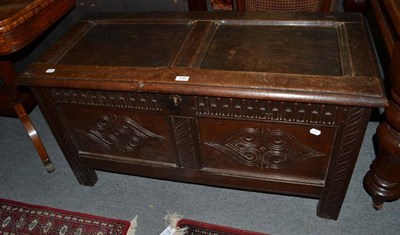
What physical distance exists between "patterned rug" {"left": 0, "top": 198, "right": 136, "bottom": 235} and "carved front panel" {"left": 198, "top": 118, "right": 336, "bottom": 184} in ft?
1.89

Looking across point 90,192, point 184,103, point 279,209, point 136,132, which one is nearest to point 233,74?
point 184,103

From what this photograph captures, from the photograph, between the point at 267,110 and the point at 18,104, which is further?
the point at 18,104

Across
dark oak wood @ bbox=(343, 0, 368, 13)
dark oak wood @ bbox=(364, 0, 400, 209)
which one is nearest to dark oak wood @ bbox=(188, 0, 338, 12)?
dark oak wood @ bbox=(343, 0, 368, 13)

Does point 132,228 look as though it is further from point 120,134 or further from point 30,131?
point 30,131

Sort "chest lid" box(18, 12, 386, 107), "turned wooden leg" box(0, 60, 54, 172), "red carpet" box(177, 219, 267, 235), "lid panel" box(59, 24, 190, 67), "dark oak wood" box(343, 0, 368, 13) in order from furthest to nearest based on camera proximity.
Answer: "turned wooden leg" box(0, 60, 54, 172)
"dark oak wood" box(343, 0, 368, 13)
"red carpet" box(177, 219, 267, 235)
"lid panel" box(59, 24, 190, 67)
"chest lid" box(18, 12, 386, 107)

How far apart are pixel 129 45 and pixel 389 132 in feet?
3.71

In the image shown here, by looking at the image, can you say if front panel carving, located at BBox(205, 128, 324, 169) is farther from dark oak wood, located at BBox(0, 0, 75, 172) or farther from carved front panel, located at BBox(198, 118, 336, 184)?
dark oak wood, located at BBox(0, 0, 75, 172)

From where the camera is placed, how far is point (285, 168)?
55.6 inches

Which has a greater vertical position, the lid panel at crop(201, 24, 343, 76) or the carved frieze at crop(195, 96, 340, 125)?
the lid panel at crop(201, 24, 343, 76)

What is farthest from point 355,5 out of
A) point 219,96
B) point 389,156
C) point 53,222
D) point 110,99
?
point 53,222

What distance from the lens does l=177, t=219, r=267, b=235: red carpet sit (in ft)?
5.18

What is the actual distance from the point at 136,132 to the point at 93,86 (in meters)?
0.29

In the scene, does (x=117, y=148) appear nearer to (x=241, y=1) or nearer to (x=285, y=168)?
(x=285, y=168)

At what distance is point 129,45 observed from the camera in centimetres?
152
